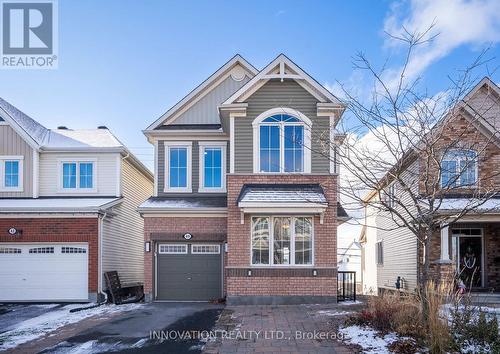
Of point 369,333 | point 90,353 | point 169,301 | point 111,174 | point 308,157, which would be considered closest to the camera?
point 90,353

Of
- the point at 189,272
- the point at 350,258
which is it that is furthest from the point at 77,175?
the point at 350,258

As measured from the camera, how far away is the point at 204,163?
19016 mm

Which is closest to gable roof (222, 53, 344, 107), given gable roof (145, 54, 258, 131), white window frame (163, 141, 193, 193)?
gable roof (145, 54, 258, 131)

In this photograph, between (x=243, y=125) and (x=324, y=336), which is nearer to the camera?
(x=324, y=336)

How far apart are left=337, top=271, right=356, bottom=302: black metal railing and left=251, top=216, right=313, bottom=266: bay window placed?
2062mm

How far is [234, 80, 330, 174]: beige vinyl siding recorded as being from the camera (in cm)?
1664

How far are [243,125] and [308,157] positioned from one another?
245cm

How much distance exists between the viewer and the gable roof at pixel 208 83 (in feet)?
64.1

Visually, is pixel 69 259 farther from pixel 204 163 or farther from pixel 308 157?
pixel 308 157

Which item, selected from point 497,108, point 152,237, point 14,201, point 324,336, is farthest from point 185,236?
point 497,108

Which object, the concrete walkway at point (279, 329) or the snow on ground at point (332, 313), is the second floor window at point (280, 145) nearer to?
the concrete walkway at point (279, 329)

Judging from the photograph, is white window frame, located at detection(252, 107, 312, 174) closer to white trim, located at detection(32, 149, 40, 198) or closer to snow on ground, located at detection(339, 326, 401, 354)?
snow on ground, located at detection(339, 326, 401, 354)

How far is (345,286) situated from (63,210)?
11.1 meters

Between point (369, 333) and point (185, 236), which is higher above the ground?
point (185, 236)
